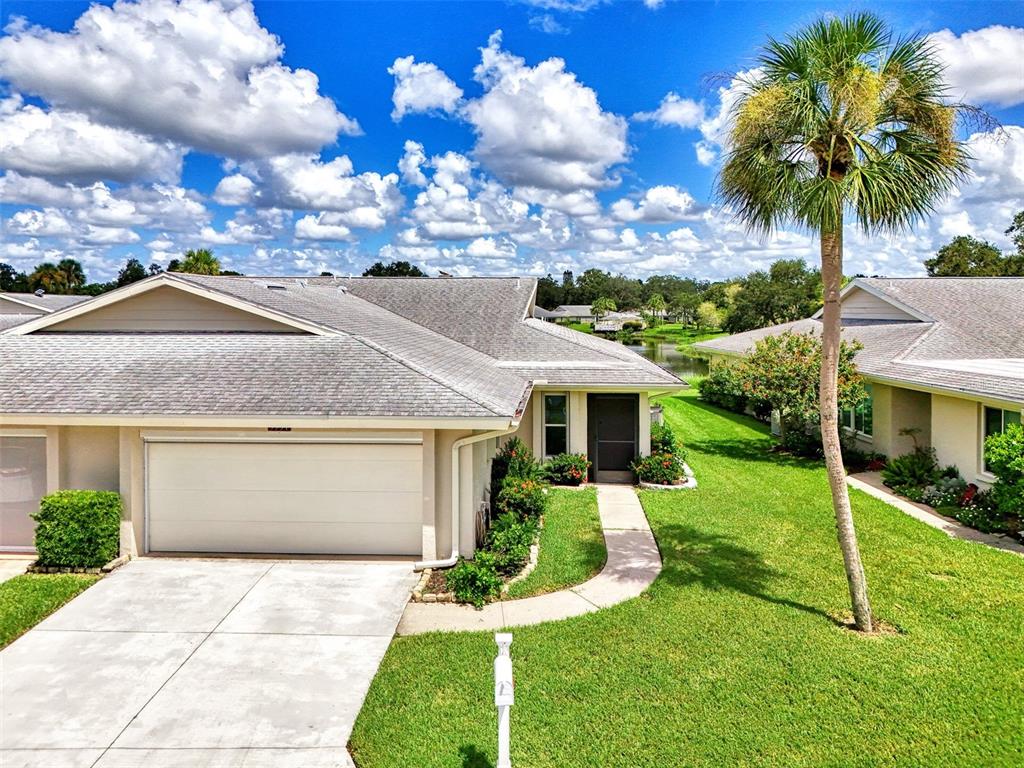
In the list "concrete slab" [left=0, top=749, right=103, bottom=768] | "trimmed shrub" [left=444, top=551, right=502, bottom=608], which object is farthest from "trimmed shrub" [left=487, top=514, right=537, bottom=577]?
"concrete slab" [left=0, top=749, right=103, bottom=768]

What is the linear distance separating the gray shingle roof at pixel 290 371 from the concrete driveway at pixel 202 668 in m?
2.49

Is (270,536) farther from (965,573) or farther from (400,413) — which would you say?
(965,573)

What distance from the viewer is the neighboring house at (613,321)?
9981 cm

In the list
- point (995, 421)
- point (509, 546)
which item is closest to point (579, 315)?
point (995, 421)

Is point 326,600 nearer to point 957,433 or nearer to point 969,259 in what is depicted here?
point 957,433

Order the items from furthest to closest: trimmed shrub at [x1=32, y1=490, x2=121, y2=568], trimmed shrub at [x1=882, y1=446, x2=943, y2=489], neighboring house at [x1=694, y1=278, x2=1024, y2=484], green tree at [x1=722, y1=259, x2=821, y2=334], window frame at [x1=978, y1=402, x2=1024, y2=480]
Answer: green tree at [x1=722, y1=259, x2=821, y2=334] → trimmed shrub at [x1=882, y1=446, x2=943, y2=489] → neighboring house at [x1=694, y1=278, x2=1024, y2=484] → window frame at [x1=978, y1=402, x2=1024, y2=480] → trimmed shrub at [x1=32, y1=490, x2=121, y2=568]

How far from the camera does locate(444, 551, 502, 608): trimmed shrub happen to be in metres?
8.02

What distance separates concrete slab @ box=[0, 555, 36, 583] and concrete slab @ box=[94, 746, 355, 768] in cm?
557

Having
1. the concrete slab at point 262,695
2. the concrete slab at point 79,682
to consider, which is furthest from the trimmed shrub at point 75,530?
the concrete slab at point 262,695

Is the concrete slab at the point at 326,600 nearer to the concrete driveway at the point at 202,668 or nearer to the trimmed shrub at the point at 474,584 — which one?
the concrete driveway at the point at 202,668

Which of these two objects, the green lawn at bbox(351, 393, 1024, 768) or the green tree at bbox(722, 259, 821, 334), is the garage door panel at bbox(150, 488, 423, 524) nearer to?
the green lawn at bbox(351, 393, 1024, 768)

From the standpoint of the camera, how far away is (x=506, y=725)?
14.9 ft

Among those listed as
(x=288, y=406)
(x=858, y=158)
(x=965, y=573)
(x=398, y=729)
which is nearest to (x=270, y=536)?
(x=288, y=406)

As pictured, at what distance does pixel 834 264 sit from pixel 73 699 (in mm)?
9510
